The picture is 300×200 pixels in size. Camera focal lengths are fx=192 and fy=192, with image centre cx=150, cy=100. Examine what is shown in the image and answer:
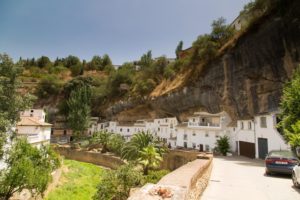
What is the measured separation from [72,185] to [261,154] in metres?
24.7

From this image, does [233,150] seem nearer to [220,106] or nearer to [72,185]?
[220,106]

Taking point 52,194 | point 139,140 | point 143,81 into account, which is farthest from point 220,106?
point 52,194

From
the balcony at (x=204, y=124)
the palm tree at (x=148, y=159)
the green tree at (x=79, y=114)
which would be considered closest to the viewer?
the palm tree at (x=148, y=159)

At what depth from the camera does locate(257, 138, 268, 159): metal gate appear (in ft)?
78.8

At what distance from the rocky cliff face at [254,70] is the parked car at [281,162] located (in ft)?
56.4

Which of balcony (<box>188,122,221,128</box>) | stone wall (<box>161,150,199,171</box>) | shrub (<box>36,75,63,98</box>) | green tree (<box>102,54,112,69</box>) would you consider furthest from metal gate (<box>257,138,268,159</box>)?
green tree (<box>102,54,112,69</box>)

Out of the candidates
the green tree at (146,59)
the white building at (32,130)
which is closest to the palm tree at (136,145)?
the white building at (32,130)

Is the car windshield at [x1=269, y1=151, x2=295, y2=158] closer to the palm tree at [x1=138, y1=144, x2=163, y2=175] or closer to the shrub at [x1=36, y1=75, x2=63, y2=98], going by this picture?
the palm tree at [x1=138, y1=144, x2=163, y2=175]

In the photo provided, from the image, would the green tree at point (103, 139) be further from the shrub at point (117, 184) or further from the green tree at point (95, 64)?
the green tree at point (95, 64)

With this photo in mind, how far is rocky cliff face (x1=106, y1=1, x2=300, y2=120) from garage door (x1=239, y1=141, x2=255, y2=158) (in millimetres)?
4662

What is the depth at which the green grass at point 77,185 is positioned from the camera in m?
21.5

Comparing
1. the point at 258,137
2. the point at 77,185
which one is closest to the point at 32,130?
the point at 77,185

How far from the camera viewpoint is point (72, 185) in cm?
2475

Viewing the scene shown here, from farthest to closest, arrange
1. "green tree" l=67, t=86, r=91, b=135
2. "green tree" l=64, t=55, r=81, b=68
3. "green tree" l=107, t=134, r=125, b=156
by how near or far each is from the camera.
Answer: "green tree" l=64, t=55, r=81, b=68 < "green tree" l=67, t=86, r=91, b=135 < "green tree" l=107, t=134, r=125, b=156
